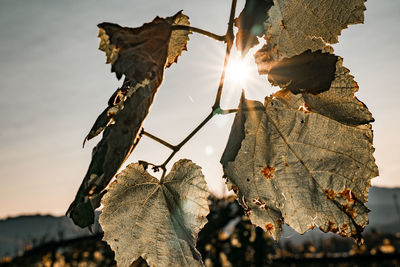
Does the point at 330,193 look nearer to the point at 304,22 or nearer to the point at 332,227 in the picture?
the point at 332,227

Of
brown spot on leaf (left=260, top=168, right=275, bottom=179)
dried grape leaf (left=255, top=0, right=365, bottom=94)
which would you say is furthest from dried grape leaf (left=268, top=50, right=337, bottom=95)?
brown spot on leaf (left=260, top=168, right=275, bottom=179)

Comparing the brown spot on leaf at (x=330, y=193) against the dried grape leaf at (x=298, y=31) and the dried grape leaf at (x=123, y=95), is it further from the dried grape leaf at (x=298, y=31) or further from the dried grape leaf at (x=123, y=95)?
the dried grape leaf at (x=123, y=95)

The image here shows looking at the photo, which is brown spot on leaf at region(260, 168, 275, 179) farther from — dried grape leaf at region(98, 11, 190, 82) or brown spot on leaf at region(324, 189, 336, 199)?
dried grape leaf at region(98, 11, 190, 82)

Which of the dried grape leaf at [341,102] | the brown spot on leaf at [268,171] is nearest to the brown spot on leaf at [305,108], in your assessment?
the dried grape leaf at [341,102]

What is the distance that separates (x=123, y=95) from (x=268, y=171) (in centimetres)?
28

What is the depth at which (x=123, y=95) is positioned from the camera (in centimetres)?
54

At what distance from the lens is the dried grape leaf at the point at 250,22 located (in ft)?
1.73

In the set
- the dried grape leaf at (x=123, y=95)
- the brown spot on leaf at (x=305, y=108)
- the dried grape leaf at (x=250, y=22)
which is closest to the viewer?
the dried grape leaf at (x=123, y=95)

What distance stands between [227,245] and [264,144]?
6.72 metres

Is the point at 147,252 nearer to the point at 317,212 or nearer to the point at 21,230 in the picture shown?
the point at 317,212

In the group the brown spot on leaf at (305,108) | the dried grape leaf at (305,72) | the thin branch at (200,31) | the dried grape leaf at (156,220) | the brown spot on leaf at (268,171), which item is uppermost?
the thin branch at (200,31)

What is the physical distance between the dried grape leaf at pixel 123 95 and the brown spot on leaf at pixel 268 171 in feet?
0.90

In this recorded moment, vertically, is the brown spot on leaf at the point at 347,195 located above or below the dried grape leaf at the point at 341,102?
Result: below

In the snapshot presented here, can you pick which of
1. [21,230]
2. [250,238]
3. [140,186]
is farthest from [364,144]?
[21,230]
